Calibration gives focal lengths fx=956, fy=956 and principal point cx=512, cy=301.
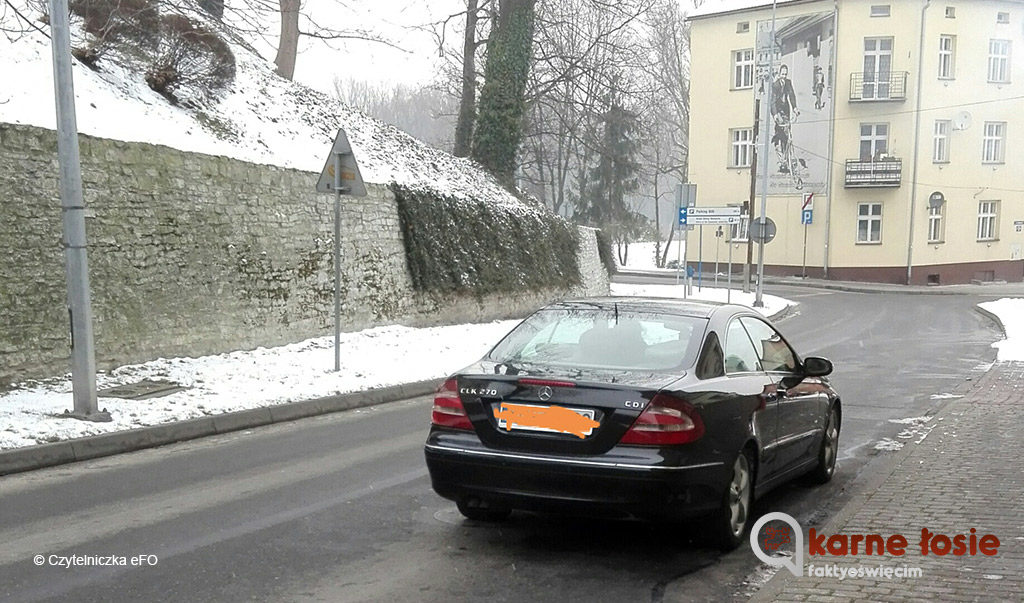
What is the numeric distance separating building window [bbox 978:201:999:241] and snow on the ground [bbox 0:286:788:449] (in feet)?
114

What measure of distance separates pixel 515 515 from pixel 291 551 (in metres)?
1.53

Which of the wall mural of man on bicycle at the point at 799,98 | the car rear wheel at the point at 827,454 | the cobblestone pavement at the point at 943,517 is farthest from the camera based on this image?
the wall mural of man on bicycle at the point at 799,98

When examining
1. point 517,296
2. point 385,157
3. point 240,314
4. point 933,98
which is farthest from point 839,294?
point 240,314

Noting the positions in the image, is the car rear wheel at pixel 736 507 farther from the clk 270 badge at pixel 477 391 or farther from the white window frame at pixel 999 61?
the white window frame at pixel 999 61

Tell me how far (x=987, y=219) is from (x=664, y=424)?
148ft

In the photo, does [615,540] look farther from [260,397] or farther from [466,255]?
[466,255]

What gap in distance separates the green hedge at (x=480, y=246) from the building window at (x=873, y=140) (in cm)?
2290

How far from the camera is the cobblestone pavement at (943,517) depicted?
15.4 ft

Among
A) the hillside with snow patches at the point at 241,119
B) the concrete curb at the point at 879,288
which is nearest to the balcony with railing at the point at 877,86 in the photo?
the concrete curb at the point at 879,288

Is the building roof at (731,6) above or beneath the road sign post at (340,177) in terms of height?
above

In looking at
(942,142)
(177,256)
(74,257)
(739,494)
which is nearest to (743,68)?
(942,142)

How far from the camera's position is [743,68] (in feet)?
152

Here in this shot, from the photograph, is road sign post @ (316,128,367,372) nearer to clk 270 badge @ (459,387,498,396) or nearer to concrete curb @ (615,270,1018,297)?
clk 270 badge @ (459,387,498,396)

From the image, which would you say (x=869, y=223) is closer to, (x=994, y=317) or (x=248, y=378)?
(x=994, y=317)
